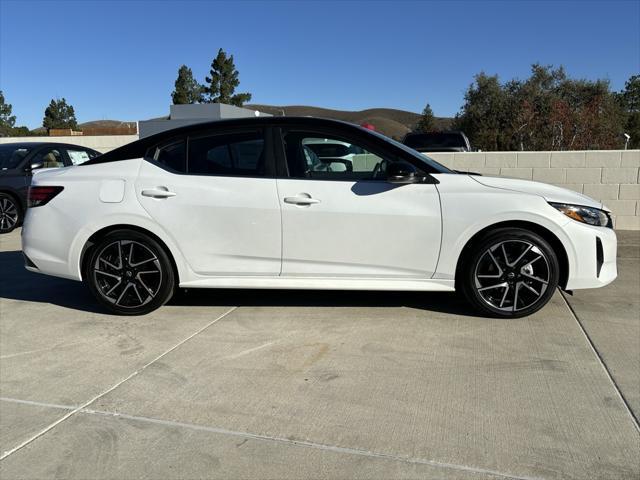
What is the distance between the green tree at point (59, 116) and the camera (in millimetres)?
78250

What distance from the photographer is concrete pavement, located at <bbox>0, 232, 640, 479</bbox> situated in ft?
8.64

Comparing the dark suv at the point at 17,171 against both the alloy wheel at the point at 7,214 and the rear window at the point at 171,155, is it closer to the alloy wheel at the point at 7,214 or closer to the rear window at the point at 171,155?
the alloy wheel at the point at 7,214

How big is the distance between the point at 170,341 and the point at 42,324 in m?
1.32

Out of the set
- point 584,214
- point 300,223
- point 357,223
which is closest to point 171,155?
point 300,223

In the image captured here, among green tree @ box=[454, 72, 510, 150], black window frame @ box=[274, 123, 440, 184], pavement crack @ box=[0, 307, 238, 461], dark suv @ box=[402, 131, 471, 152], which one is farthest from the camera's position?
green tree @ box=[454, 72, 510, 150]

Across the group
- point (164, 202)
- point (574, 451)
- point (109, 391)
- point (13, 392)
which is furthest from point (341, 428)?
point (164, 202)

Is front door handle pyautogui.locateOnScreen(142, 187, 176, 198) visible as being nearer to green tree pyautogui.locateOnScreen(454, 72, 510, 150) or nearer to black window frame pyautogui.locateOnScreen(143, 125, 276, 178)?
black window frame pyautogui.locateOnScreen(143, 125, 276, 178)

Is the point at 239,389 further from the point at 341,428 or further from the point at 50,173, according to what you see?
the point at 50,173

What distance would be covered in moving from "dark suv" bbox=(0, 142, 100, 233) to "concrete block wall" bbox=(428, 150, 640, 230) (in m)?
8.17

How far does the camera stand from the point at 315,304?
4953mm

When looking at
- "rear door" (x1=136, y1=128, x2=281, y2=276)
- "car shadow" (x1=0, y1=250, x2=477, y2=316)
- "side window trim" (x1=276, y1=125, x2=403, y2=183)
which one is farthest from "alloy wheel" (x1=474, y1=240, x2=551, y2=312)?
"rear door" (x1=136, y1=128, x2=281, y2=276)

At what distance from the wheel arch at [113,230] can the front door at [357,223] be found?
0.98 metres

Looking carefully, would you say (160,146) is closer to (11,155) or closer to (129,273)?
(129,273)

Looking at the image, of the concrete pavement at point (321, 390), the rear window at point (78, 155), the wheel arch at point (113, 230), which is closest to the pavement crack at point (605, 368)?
the concrete pavement at point (321, 390)
